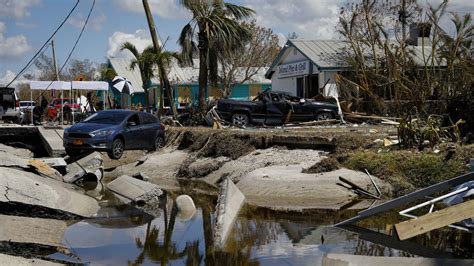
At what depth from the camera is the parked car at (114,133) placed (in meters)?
22.5

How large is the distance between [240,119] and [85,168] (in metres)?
8.27

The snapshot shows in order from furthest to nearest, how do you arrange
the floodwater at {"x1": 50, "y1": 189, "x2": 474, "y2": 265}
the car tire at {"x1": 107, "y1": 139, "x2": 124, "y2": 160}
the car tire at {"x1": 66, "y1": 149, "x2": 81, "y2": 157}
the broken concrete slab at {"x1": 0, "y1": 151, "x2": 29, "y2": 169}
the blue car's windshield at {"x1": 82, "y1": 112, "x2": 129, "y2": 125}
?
the blue car's windshield at {"x1": 82, "y1": 112, "x2": 129, "y2": 125}
the car tire at {"x1": 66, "y1": 149, "x2": 81, "y2": 157}
the car tire at {"x1": 107, "y1": 139, "x2": 124, "y2": 160}
the broken concrete slab at {"x1": 0, "y1": 151, "x2": 29, "y2": 169}
the floodwater at {"x1": 50, "y1": 189, "x2": 474, "y2": 265}

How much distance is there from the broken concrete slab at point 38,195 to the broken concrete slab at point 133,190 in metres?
1.25

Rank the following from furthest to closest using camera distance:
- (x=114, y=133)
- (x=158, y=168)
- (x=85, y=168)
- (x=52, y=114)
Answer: (x=52, y=114) → (x=158, y=168) → (x=114, y=133) → (x=85, y=168)

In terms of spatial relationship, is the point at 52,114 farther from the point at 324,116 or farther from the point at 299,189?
the point at 299,189

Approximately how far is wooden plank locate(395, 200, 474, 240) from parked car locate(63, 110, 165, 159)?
15.8 m

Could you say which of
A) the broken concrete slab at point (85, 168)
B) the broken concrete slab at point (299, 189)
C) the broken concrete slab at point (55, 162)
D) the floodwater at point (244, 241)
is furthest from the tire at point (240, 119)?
the floodwater at point (244, 241)

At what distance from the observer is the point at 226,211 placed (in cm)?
1246

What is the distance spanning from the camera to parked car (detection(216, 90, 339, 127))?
27375 millimetres

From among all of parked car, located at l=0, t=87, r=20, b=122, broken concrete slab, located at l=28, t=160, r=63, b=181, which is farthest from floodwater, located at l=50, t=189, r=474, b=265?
parked car, located at l=0, t=87, r=20, b=122

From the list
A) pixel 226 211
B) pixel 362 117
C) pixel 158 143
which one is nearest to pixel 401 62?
pixel 362 117

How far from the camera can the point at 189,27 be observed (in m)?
30.8

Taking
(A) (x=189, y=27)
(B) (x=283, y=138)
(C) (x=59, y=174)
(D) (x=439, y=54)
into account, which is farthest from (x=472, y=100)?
(A) (x=189, y=27)

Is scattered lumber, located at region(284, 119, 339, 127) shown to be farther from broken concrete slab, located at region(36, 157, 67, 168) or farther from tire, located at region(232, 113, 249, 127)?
broken concrete slab, located at region(36, 157, 67, 168)
